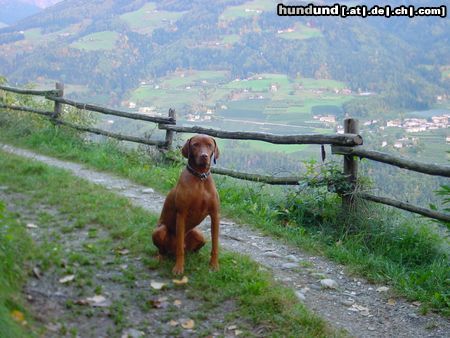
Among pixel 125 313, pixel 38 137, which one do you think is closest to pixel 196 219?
pixel 125 313

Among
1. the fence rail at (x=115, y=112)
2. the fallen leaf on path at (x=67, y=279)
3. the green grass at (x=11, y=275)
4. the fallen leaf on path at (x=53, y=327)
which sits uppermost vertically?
the fence rail at (x=115, y=112)

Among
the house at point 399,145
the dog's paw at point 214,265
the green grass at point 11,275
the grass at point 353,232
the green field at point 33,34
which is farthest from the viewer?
the green field at point 33,34

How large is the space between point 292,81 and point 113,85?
37.3ft

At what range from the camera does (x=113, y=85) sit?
33.1 meters

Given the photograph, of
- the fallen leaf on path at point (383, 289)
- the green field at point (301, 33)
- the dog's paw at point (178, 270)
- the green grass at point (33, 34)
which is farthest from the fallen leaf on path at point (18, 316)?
the green grass at point (33, 34)

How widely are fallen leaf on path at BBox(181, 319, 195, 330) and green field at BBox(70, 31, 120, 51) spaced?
3678cm

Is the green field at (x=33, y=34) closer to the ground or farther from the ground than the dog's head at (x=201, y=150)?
farther from the ground

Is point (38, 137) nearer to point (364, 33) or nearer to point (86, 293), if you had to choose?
point (86, 293)

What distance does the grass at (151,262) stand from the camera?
3.93 metres

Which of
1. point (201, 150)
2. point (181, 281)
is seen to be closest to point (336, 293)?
point (181, 281)

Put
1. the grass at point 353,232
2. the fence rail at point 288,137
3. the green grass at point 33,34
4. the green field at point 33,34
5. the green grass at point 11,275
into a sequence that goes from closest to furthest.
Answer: the green grass at point 11,275 < the grass at point 353,232 < the fence rail at point 288,137 < the green grass at point 33,34 < the green field at point 33,34

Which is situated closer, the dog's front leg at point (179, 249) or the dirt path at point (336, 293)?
the dirt path at point (336, 293)

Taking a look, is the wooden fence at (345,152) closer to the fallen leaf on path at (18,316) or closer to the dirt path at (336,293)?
the dirt path at (336,293)

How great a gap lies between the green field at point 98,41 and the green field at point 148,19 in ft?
7.96
